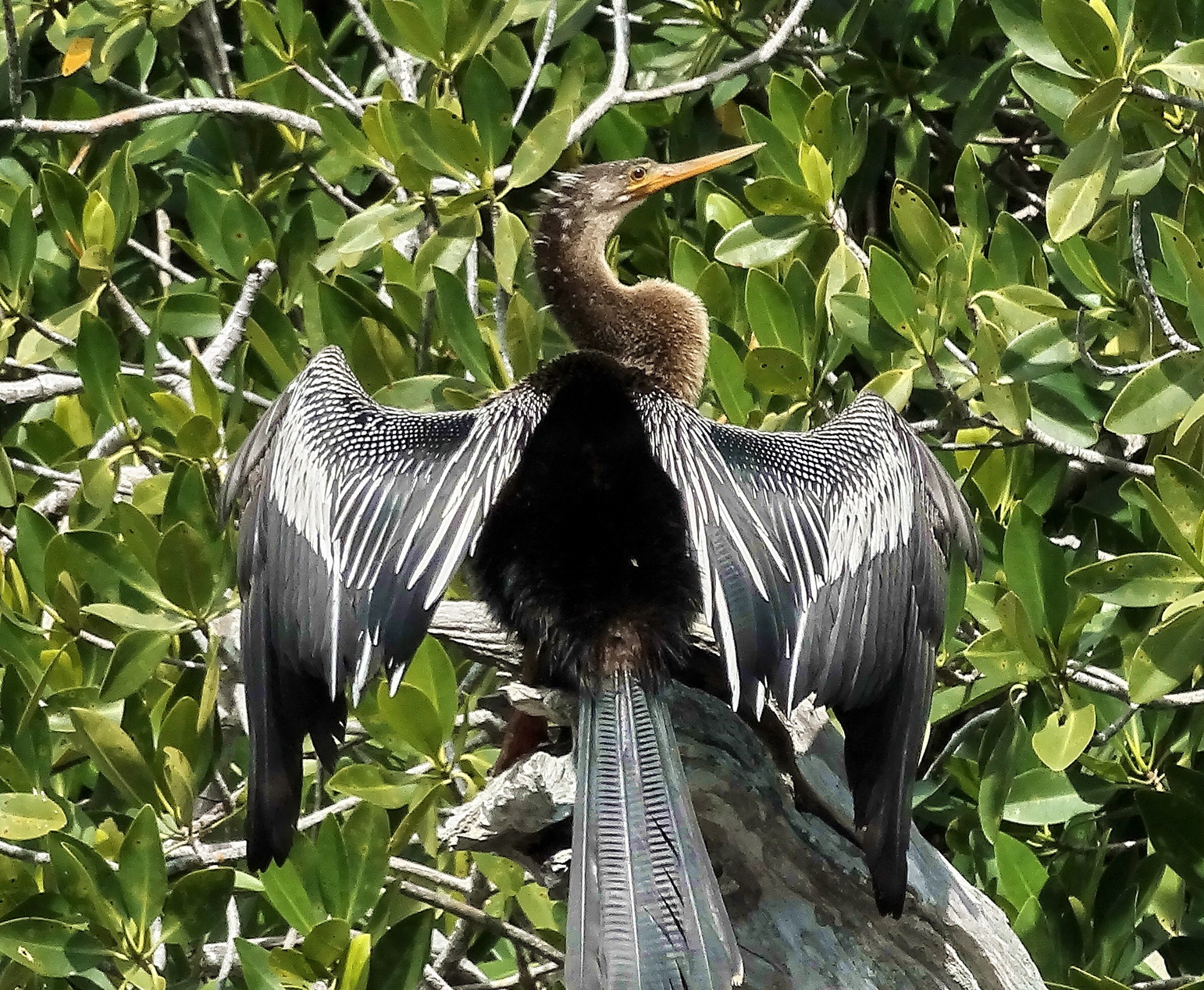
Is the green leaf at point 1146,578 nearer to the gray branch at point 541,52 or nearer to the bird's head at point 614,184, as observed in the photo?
the bird's head at point 614,184

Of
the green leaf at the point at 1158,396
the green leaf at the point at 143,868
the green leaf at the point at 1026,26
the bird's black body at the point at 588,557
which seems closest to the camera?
the green leaf at the point at 143,868

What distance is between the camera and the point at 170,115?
12.2ft

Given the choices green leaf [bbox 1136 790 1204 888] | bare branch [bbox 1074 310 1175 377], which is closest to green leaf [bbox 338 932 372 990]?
green leaf [bbox 1136 790 1204 888]

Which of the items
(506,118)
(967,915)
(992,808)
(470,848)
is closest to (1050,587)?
(992,808)

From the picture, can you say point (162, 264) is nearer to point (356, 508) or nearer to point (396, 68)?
point (396, 68)

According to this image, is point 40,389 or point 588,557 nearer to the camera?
point 588,557

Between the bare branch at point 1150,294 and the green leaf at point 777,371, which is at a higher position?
the bare branch at point 1150,294

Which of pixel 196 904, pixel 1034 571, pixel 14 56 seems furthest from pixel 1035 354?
pixel 14 56

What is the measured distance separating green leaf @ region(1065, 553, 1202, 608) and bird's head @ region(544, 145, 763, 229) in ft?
4.58

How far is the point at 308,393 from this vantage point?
320cm

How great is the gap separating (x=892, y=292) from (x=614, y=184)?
0.90m

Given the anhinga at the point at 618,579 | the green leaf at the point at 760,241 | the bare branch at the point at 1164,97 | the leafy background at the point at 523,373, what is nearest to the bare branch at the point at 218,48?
the leafy background at the point at 523,373

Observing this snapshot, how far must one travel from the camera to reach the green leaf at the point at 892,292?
9.80ft

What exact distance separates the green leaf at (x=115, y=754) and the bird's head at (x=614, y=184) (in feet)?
4.99
